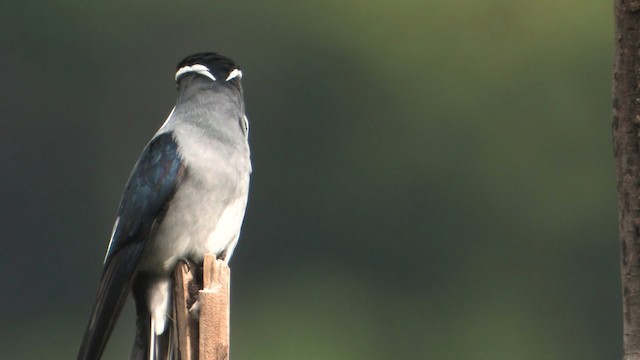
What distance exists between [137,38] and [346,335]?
29.0 ft

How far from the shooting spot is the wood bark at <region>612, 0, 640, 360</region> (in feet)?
22.5

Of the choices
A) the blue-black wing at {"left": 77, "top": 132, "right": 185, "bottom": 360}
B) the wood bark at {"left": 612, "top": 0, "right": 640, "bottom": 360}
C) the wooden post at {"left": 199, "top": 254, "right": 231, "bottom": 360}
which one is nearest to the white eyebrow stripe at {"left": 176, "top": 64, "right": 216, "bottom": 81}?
the blue-black wing at {"left": 77, "top": 132, "right": 185, "bottom": 360}

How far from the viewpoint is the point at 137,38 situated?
37.5 meters

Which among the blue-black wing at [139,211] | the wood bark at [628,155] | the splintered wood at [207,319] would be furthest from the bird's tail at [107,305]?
the wood bark at [628,155]

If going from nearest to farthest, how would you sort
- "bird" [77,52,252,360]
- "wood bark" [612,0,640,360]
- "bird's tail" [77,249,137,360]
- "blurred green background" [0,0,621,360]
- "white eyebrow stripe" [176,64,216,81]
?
"wood bark" [612,0,640,360]
"bird's tail" [77,249,137,360]
"bird" [77,52,252,360]
"white eyebrow stripe" [176,64,216,81]
"blurred green background" [0,0,621,360]

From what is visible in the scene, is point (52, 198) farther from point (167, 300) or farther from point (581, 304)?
point (167, 300)

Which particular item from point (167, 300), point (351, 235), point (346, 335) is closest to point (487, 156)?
point (351, 235)

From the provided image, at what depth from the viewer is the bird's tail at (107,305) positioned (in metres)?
8.14

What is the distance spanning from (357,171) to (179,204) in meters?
27.3

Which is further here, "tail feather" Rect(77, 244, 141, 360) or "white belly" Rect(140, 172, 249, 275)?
"white belly" Rect(140, 172, 249, 275)

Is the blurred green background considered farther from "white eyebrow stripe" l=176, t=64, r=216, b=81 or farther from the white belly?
the white belly

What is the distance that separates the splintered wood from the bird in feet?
2.14

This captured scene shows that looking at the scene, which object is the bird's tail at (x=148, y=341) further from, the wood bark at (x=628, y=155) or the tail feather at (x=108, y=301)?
the wood bark at (x=628, y=155)

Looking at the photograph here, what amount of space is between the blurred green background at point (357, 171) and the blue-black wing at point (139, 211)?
19.6m
